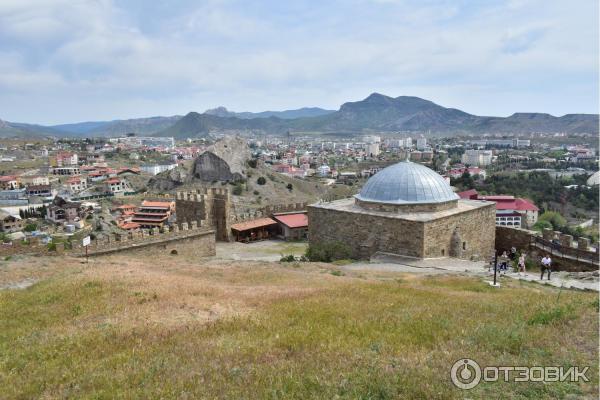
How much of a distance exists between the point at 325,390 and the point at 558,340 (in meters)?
3.44

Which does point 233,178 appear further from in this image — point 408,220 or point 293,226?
point 408,220

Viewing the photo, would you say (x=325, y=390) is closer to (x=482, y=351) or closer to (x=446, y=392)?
(x=446, y=392)

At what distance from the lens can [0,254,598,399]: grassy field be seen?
4.66m

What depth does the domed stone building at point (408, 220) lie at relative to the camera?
18.6m

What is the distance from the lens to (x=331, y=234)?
2127 cm

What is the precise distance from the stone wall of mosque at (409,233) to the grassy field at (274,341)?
25.0 ft

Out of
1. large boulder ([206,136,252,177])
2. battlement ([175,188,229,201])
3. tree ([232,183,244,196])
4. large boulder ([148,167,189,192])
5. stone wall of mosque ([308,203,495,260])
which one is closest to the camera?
stone wall of mosque ([308,203,495,260])

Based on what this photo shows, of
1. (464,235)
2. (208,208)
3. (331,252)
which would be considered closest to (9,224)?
(208,208)

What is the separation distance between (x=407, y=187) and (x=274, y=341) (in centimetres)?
1499

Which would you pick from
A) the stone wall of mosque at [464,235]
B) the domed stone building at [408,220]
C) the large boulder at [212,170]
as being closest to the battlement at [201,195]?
the domed stone building at [408,220]

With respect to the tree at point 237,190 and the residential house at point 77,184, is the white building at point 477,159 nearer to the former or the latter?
the tree at point 237,190

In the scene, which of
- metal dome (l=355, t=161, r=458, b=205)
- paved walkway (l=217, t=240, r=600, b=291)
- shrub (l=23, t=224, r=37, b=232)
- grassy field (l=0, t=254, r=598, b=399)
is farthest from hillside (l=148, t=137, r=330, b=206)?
grassy field (l=0, t=254, r=598, b=399)

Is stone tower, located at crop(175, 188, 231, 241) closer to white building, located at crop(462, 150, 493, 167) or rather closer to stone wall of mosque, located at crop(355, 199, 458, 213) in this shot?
stone wall of mosque, located at crop(355, 199, 458, 213)

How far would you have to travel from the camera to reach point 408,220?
18312 millimetres
